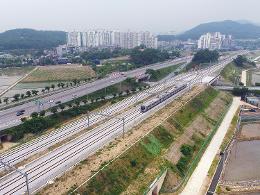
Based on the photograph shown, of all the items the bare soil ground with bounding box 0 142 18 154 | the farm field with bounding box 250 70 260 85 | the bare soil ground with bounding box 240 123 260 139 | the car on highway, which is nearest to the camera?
the bare soil ground with bounding box 0 142 18 154

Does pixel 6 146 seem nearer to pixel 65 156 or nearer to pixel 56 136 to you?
pixel 56 136

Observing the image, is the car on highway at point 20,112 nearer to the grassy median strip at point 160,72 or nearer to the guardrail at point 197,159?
the guardrail at point 197,159

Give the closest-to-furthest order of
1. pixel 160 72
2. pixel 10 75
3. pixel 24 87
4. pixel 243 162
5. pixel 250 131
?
pixel 243 162 → pixel 250 131 → pixel 24 87 → pixel 160 72 → pixel 10 75

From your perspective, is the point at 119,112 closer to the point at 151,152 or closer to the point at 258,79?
the point at 151,152

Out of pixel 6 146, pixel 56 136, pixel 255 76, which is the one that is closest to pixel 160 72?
pixel 255 76

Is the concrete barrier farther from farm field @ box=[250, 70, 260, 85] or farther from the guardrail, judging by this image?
farm field @ box=[250, 70, 260, 85]

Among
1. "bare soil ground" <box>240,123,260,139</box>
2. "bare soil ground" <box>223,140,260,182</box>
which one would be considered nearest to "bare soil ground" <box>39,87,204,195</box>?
"bare soil ground" <box>223,140,260,182</box>
